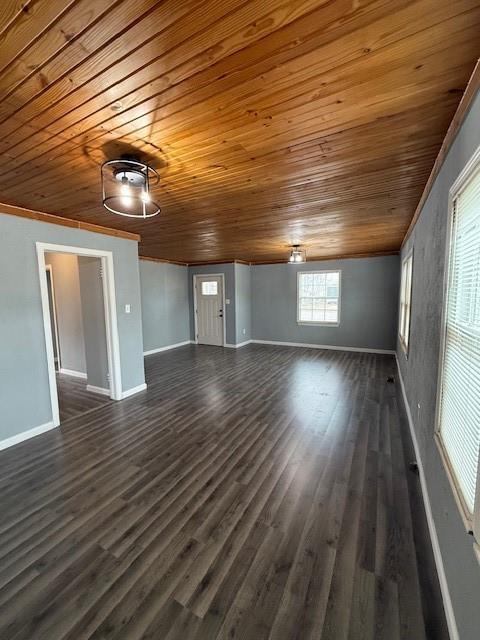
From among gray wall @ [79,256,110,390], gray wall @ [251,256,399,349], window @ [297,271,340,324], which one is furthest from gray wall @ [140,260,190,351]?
window @ [297,271,340,324]

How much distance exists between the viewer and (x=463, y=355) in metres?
1.29

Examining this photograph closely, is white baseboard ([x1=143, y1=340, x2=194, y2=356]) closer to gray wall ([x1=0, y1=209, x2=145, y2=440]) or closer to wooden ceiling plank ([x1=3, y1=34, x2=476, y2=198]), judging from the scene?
gray wall ([x1=0, y1=209, x2=145, y2=440])

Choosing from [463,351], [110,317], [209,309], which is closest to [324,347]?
[209,309]

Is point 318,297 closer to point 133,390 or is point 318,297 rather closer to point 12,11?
point 133,390

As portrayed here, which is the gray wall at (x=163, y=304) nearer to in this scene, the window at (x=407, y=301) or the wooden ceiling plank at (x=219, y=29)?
the window at (x=407, y=301)

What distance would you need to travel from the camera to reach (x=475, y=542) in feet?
3.25

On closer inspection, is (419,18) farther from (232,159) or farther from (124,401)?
(124,401)

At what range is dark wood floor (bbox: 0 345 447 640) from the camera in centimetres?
129

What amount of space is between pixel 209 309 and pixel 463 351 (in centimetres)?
677

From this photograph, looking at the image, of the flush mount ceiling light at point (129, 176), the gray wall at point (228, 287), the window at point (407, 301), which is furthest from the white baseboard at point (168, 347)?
the window at point (407, 301)

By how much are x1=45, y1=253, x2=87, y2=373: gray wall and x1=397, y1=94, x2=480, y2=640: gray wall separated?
5125 mm

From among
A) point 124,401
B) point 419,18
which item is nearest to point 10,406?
point 124,401

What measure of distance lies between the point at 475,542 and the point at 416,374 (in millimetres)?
1977

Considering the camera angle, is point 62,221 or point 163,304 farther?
point 163,304
